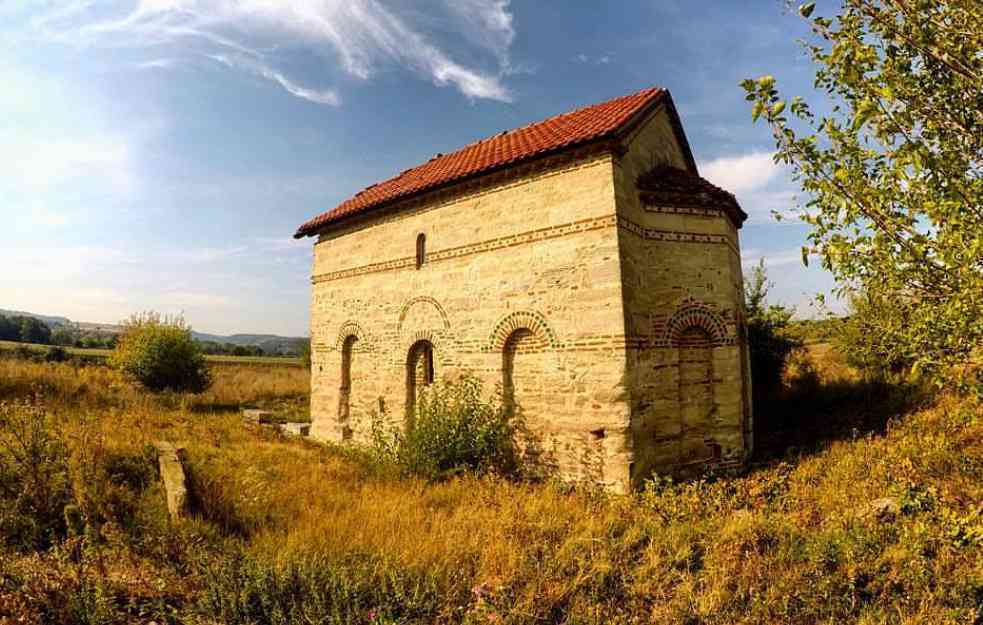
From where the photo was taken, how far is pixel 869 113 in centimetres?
360

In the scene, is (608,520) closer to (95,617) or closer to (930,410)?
(95,617)

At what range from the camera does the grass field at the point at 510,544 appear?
A: 4.23 metres

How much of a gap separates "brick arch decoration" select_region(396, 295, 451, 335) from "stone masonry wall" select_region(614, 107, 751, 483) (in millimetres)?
3954

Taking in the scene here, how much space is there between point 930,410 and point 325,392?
1372 centimetres

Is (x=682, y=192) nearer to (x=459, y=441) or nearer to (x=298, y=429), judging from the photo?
(x=459, y=441)

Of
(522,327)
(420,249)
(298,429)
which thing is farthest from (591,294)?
(298,429)

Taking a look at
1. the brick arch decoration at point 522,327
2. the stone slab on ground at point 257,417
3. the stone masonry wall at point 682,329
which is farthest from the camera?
the stone slab on ground at point 257,417

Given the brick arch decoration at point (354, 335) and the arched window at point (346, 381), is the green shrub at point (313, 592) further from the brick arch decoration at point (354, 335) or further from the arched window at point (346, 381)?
the arched window at point (346, 381)

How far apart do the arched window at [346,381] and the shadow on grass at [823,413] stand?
9.51m

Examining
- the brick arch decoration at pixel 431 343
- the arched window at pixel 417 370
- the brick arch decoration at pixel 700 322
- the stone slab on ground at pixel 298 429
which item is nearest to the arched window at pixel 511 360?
the brick arch decoration at pixel 431 343

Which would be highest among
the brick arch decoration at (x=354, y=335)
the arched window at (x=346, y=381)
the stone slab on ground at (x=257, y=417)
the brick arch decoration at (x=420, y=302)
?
the brick arch decoration at (x=420, y=302)

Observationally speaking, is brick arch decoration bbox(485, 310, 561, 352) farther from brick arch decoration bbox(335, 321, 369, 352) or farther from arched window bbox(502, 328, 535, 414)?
brick arch decoration bbox(335, 321, 369, 352)

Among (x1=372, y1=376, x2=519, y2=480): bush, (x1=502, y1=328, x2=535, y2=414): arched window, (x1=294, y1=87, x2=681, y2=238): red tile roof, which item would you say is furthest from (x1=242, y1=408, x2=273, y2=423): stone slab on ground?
(x1=502, y1=328, x2=535, y2=414): arched window

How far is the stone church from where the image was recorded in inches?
313
